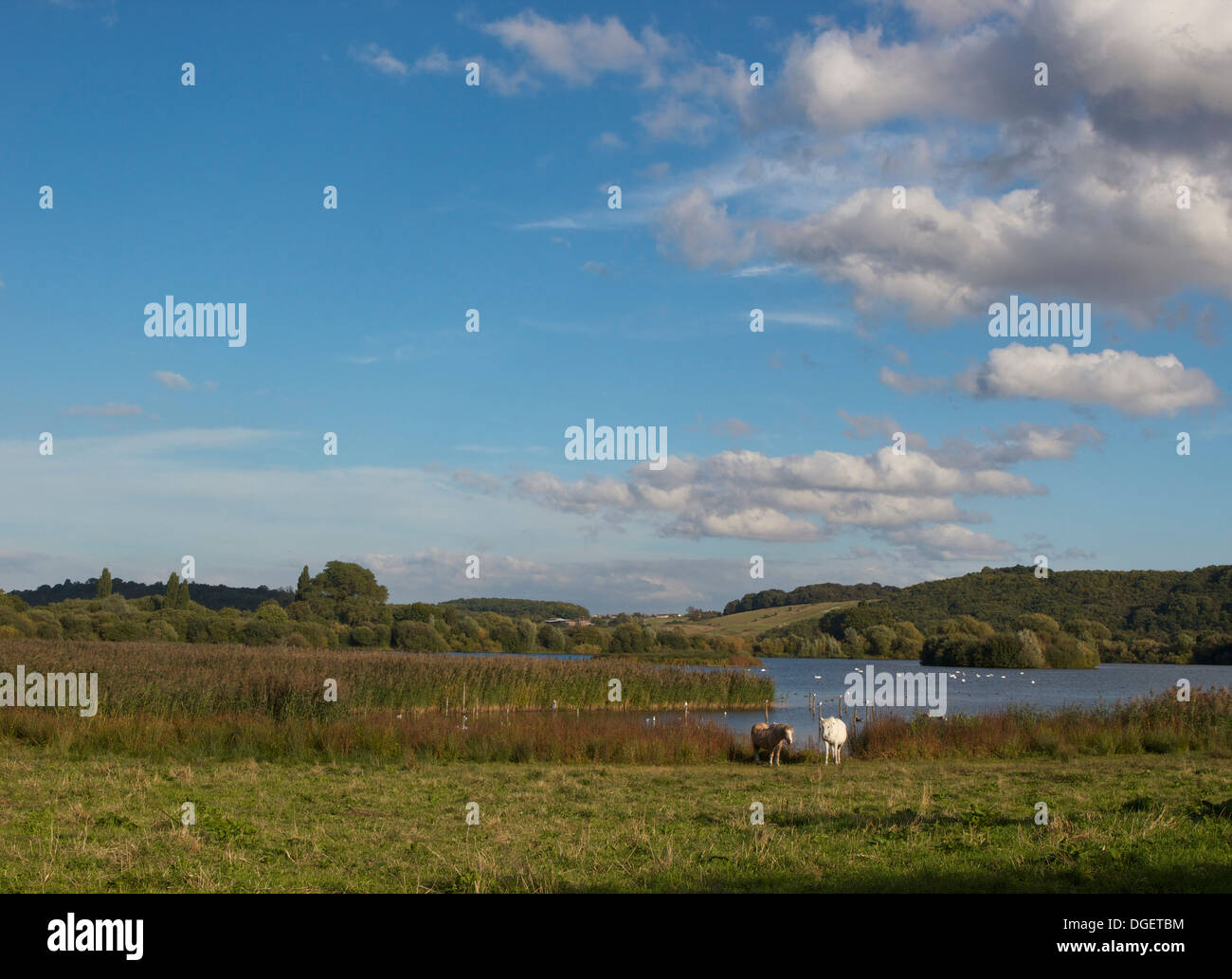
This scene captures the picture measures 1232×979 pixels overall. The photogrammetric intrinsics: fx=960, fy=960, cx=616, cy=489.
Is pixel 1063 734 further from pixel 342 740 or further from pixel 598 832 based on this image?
pixel 598 832

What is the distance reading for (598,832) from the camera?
33.7 feet

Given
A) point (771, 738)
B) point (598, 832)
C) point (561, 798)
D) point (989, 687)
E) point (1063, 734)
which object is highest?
point (598, 832)

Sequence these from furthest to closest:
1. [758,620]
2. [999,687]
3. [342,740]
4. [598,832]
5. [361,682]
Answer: [758,620] < [999,687] < [361,682] < [342,740] < [598,832]

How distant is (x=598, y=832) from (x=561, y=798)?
335 cm

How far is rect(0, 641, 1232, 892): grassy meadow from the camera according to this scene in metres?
7.99

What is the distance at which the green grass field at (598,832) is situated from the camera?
25.5 feet

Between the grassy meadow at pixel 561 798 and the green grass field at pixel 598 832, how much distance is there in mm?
44

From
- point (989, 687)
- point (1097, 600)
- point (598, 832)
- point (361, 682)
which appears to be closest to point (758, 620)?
point (1097, 600)

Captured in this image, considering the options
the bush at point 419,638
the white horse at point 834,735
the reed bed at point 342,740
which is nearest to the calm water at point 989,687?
the reed bed at point 342,740

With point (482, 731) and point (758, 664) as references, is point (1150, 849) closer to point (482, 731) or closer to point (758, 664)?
point (482, 731)

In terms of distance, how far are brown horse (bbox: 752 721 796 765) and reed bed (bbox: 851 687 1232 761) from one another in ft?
7.54

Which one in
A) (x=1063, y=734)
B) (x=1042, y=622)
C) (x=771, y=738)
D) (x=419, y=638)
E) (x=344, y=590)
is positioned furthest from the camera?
(x=344, y=590)

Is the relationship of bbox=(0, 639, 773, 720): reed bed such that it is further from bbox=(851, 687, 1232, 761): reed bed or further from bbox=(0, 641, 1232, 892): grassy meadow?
bbox=(851, 687, 1232, 761): reed bed
